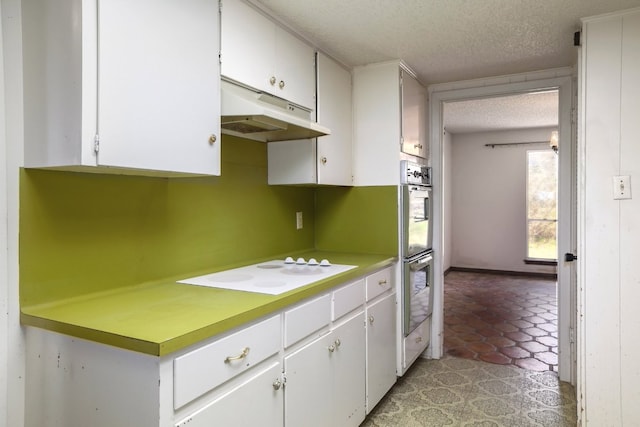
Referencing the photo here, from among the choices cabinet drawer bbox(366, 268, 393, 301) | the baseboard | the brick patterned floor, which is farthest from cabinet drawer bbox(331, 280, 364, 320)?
the baseboard

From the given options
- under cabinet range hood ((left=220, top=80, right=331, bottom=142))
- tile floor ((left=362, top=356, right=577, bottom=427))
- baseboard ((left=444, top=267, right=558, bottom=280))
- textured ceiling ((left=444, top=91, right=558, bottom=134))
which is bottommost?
tile floor ((left=362, top=356, right=577, bottom=427))

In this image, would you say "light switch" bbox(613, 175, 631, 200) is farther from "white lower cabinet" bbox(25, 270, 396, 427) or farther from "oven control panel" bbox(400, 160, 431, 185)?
"white lower cabinet" bbox(25, 270, 396, 427)

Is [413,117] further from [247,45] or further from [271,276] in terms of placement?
[271,276]

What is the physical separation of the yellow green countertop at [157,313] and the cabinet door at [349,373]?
399mm

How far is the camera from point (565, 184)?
2.99m

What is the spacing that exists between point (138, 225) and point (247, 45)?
3.12 feet

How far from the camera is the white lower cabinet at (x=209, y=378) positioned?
1136mm

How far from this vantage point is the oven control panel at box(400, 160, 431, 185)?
2.84 meters

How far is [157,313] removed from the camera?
4.45 feet

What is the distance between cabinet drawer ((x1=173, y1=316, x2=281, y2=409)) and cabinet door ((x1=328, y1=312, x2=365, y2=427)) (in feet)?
1.83

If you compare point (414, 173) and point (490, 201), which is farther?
point (490, 201)

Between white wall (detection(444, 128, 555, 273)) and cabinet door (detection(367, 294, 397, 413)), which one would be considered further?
white wall (detection(444, 128, 555, 273))

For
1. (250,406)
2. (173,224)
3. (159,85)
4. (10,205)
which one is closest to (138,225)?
(173,224)

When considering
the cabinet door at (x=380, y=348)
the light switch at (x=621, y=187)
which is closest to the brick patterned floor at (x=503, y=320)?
the cabinet door at (x=380, y=348)
